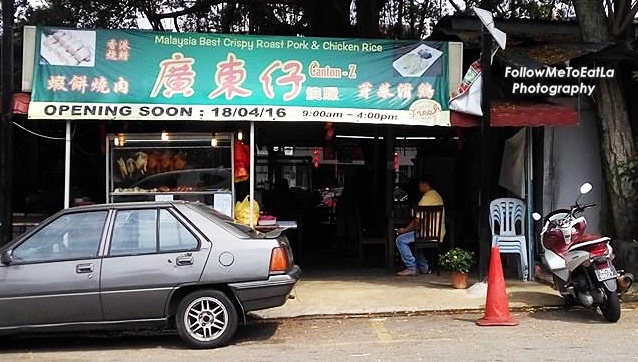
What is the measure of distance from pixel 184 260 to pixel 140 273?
1.43ft

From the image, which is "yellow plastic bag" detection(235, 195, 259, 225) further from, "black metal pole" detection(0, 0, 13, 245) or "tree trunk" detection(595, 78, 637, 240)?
"tree trunk" detection(595, 78, 637, 240)

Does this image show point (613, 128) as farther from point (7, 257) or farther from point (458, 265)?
point (7, 257)

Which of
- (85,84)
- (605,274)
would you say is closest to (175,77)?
(85,84)

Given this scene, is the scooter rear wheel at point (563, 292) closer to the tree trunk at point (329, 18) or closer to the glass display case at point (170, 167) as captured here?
the glass display case at point (170, 167)

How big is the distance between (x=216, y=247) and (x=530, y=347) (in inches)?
125

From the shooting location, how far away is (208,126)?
34.2 feet

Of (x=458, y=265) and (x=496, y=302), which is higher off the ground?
(x=458, y=265)

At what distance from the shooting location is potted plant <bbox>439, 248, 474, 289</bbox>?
9.63m

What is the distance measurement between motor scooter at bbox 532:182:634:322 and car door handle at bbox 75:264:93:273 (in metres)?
5.04

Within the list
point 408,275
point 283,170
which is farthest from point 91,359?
point 283,170

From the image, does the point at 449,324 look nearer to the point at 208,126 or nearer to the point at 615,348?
the point at 615,348

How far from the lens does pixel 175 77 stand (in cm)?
941

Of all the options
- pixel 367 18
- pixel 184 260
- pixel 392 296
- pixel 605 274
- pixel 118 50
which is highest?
pixel 367 18

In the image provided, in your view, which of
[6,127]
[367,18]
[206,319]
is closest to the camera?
[206,319]
